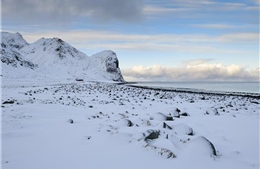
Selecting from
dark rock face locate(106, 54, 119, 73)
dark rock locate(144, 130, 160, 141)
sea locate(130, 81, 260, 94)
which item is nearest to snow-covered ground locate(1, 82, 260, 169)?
dark rock locate(144, 130, 160, 141)

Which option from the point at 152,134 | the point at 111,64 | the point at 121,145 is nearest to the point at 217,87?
the point at 152,134

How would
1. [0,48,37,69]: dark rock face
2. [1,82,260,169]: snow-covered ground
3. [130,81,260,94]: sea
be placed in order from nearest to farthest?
[1,82,260,169]: snow-covered ground < [130,81,260,94]: sea < [0,48,37,69]: dark rock face

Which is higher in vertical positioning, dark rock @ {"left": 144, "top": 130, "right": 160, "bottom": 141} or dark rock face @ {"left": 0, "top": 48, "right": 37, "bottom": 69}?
dark rock face @ {"left": 0, "top": 48, "right": 37, "bottom": 69}

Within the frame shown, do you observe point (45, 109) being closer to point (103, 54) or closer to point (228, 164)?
point (228, 164)

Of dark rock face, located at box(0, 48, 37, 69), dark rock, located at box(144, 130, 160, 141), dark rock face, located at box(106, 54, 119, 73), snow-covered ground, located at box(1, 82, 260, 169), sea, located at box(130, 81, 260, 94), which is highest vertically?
dark rock face, located at box(106, 54, 119, 73)

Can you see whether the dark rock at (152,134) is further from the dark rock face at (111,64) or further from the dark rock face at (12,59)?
the dark rock face at (111,64)

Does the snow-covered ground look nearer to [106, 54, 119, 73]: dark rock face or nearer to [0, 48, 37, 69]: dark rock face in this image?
[0, 48, 37, 69]: dark rock face

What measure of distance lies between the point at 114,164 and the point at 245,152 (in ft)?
10.7

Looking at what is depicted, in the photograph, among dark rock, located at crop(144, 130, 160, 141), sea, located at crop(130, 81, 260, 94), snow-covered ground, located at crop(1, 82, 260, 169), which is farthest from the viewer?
sea, located at crop(130, 81, 260, 94)

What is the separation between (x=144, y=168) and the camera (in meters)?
5.07

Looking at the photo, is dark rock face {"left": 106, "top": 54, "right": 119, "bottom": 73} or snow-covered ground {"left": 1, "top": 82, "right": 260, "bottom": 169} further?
dark rock face {"left": 106, "top": 54, "right": 119, "bottom": 73}

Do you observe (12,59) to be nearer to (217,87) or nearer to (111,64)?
(217,87)

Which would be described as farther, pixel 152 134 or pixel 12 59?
pixel 12 59

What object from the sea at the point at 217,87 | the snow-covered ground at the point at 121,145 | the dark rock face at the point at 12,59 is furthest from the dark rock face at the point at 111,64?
the snow-covered ground at the point at 121,145
